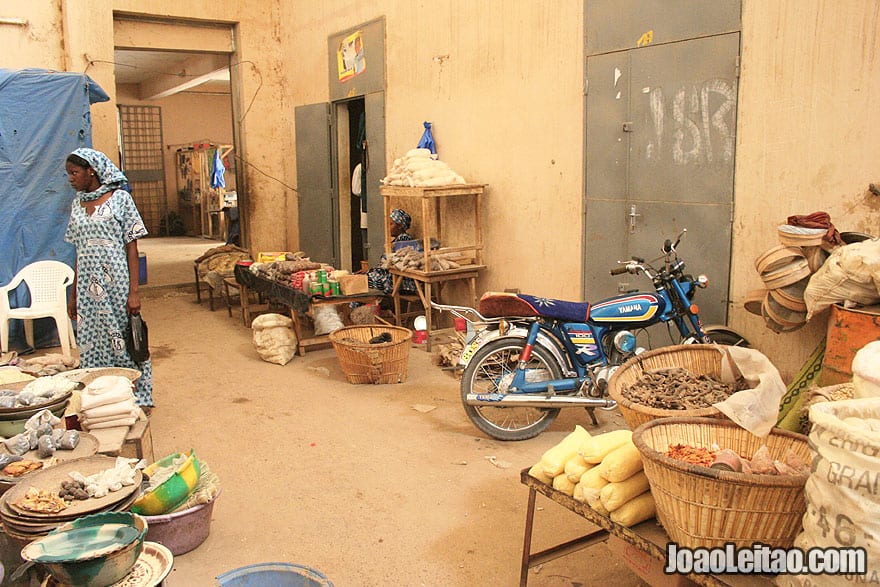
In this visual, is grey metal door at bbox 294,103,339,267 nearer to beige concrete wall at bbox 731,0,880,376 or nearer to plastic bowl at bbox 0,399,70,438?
beige concrete wall at bbox 731,0,880,376

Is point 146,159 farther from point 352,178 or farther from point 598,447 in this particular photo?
point 598,447

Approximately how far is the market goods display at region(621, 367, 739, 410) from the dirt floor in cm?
75

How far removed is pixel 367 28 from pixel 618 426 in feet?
19.9

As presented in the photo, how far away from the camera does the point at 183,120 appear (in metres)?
20.6

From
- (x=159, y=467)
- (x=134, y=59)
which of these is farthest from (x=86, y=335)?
(x=134, y=59)

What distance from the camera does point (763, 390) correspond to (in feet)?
9.72

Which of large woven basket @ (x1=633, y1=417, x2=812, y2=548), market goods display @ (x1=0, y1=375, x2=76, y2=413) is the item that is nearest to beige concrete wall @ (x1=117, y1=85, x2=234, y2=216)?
market goods display @ (x1=0, y1=375, x2=76, y2=413)

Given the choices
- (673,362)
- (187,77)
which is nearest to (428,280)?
(673,362)

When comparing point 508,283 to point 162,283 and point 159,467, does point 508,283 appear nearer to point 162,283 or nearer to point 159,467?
point 159,467

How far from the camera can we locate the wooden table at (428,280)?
7.35 meters

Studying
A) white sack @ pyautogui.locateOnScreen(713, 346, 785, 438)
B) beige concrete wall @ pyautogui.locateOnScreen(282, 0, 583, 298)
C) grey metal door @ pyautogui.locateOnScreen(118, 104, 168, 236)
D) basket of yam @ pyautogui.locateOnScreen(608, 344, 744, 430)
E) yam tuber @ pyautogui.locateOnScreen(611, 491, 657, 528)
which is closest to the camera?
yam tuber @ pyautogui.locateOnScreen(611, 491, 657, 528)

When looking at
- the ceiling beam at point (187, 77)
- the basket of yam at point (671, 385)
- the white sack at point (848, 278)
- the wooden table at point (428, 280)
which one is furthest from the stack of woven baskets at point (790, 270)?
the ceiling beam at point (187, 77)

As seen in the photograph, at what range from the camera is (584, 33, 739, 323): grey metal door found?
532 centimetres

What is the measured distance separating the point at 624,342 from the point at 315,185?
6.83m
